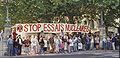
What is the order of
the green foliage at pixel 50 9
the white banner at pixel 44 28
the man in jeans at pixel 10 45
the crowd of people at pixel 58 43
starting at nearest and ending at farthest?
the man in jeans at pixel 10 45
the crowd of people at pixel 58 43
the white banner at pixel 44 28
the green foliage at pixel 50 9

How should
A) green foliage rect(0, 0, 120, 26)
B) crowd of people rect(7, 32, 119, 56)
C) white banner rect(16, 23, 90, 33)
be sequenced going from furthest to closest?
green foliage rect(0, 0, 120, 26)
white banner rect(16, 23, 90, 33)
crowd of people rect(7, 32, 119, 56)

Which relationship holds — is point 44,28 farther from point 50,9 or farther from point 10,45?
point 10,45

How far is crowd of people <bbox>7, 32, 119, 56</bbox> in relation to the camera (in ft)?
87.4

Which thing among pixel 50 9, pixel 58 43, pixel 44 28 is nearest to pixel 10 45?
pixel 58 43

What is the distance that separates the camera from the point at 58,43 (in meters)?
27.7

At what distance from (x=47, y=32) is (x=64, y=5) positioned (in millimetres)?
4373

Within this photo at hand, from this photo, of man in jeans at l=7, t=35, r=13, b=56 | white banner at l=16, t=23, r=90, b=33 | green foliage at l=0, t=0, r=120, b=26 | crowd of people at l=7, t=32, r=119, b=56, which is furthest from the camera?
green foliage at l=0, t=0, r=120, b=26

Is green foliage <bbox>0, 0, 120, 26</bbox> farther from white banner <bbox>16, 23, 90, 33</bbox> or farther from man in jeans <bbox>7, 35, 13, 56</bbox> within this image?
man in jeans <bbox>7, 35, 13, 56</bbox>

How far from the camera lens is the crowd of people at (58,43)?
2665 centimetres

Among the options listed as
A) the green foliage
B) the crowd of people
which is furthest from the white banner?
the green foliage

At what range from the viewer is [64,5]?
32.6 m

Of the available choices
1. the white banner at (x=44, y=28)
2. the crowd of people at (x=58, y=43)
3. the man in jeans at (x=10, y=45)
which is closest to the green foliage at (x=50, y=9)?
the white banner at (x=44, y=28)

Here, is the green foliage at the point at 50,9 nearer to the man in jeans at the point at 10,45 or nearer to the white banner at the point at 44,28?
the white banner at the point at 44,28

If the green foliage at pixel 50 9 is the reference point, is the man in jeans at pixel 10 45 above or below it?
below
